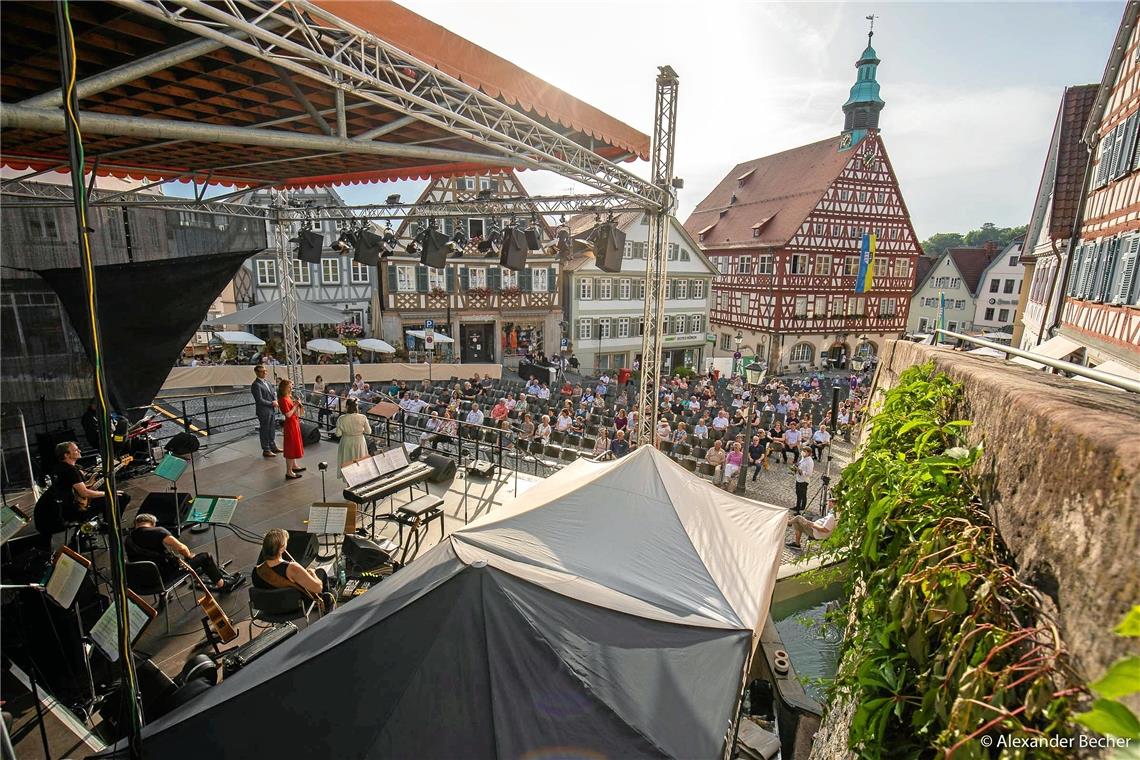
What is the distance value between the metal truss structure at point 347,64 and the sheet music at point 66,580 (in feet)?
9.30

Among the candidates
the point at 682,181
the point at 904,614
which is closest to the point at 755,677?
the point at 904,614

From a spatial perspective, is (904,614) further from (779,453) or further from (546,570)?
(779,453)

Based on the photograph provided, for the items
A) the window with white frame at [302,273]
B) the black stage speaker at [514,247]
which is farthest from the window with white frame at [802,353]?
the window with white frame at [302,273]

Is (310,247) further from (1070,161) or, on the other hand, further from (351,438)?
(1070,161)

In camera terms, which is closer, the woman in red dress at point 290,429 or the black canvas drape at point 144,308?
the black canvas drape at point 144,308

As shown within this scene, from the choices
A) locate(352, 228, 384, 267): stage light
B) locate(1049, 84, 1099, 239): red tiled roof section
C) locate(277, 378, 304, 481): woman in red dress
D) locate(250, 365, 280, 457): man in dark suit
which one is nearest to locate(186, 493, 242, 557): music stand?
locate(277, 378, 304, 481): woman in red dress

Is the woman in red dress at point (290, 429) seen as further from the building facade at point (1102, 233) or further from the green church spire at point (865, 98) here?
the green church spire at point (865, 98)

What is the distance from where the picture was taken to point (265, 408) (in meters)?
8.93

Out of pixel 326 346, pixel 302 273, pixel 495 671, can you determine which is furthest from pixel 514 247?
pixel 302 273

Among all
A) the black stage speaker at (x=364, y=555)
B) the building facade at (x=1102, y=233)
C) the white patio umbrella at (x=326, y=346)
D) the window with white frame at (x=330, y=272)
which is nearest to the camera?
the black stage speaker at (x=364, y=555)

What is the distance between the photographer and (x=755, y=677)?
18.6 feet

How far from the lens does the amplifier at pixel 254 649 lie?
11.7 feet

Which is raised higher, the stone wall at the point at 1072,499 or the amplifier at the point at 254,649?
the stone wall at the point at 1072,499

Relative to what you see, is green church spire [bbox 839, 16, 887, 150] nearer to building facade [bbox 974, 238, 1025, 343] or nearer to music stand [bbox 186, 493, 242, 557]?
building facade [bbox 974, 238, 1025, 343]
